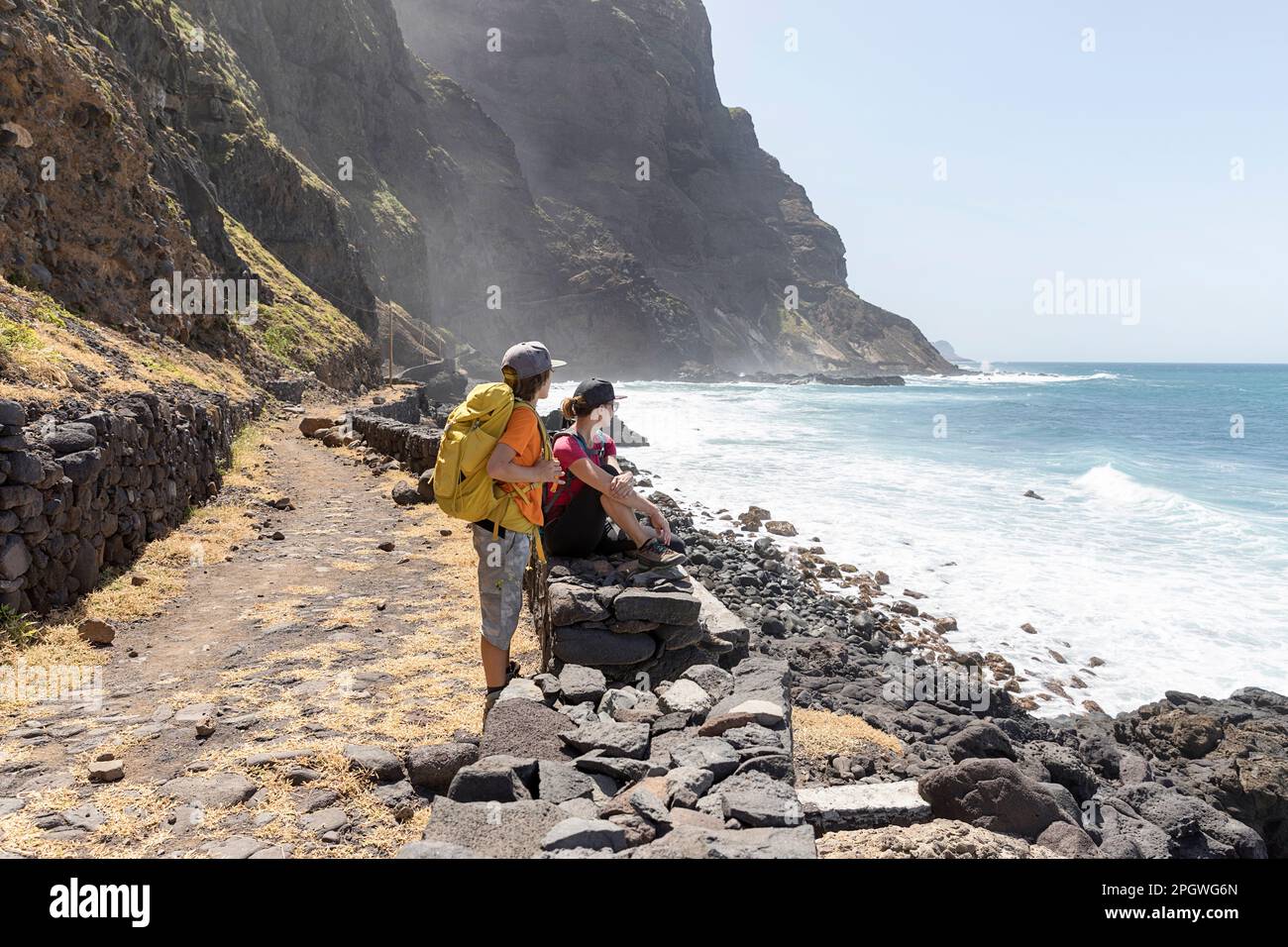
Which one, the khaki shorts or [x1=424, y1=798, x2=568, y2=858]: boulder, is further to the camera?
the khaki shorts

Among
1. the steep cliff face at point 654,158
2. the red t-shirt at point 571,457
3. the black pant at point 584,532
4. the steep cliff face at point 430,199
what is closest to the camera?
the red t-shirt at point 571,457

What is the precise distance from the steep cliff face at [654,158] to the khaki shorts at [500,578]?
128143mm

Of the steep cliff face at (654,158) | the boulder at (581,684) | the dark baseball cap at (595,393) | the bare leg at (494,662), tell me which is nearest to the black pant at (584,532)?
the dark baseball cap at (595,393)

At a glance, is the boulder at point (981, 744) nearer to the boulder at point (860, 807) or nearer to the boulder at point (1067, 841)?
the boulder at point (1067, 841)

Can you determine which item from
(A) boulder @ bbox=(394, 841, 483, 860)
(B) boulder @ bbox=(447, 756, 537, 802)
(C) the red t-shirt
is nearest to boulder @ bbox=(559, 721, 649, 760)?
(B) boulder @ bbox=(447, 756, 537, 802)

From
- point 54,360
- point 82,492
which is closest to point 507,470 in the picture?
point 82,492

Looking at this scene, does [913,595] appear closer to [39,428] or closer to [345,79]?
[39,428]

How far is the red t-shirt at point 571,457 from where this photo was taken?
17.1 ft

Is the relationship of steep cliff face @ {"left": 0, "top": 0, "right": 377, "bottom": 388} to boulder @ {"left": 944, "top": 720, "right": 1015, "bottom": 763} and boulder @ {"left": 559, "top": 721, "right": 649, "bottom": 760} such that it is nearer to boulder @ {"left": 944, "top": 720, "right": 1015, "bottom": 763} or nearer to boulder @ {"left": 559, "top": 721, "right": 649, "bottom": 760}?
boulder @ {"left": 559, "top": 721, "right": 649, "bottom": 760}

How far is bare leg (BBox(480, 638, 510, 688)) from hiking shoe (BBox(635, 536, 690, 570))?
1.33 metres

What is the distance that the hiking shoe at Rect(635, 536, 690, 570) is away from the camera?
5906mm

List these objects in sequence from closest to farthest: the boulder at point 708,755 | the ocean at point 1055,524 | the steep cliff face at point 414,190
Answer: the boulder at point 708,755 < the ocean at point 1055,524 < the steep cliff face at point 414,190

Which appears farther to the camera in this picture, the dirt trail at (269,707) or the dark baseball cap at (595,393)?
the dark baseball cap at (595,393)

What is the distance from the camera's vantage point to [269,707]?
220 inches
